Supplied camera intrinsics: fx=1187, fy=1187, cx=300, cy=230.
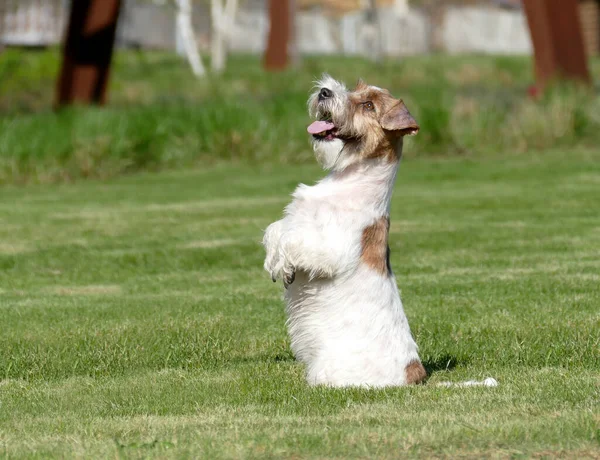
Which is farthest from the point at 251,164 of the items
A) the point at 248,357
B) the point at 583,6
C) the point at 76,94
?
the point at 583,6

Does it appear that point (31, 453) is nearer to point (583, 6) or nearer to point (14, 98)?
point (14, 98)

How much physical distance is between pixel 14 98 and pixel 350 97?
58.9 ft

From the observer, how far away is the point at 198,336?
8.72 metres

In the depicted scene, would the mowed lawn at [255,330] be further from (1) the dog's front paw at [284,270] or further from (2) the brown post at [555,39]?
(2) the brown post at [555,39]

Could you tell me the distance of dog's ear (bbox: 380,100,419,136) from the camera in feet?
22.3

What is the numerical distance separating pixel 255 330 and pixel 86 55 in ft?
44.5

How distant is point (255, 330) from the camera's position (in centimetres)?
895

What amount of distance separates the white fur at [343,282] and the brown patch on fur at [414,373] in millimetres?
35

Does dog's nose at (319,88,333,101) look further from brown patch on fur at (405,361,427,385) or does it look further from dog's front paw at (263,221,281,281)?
brown patch on fur at (405,361,427,385)

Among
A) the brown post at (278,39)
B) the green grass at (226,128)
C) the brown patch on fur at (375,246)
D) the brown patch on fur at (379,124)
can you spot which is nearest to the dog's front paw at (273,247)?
the brown patch on fur at (375,246)

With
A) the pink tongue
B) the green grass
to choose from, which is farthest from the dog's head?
the green grass

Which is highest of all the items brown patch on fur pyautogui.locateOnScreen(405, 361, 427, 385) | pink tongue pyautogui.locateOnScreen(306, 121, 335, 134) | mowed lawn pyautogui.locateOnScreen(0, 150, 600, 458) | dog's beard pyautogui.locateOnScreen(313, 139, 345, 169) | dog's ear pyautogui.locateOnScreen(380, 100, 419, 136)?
dog's ear pyautogui.locateOnScreen(380, 100, 419, 136)

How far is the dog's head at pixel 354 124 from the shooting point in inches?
269

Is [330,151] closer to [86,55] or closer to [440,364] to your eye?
[440,364]
